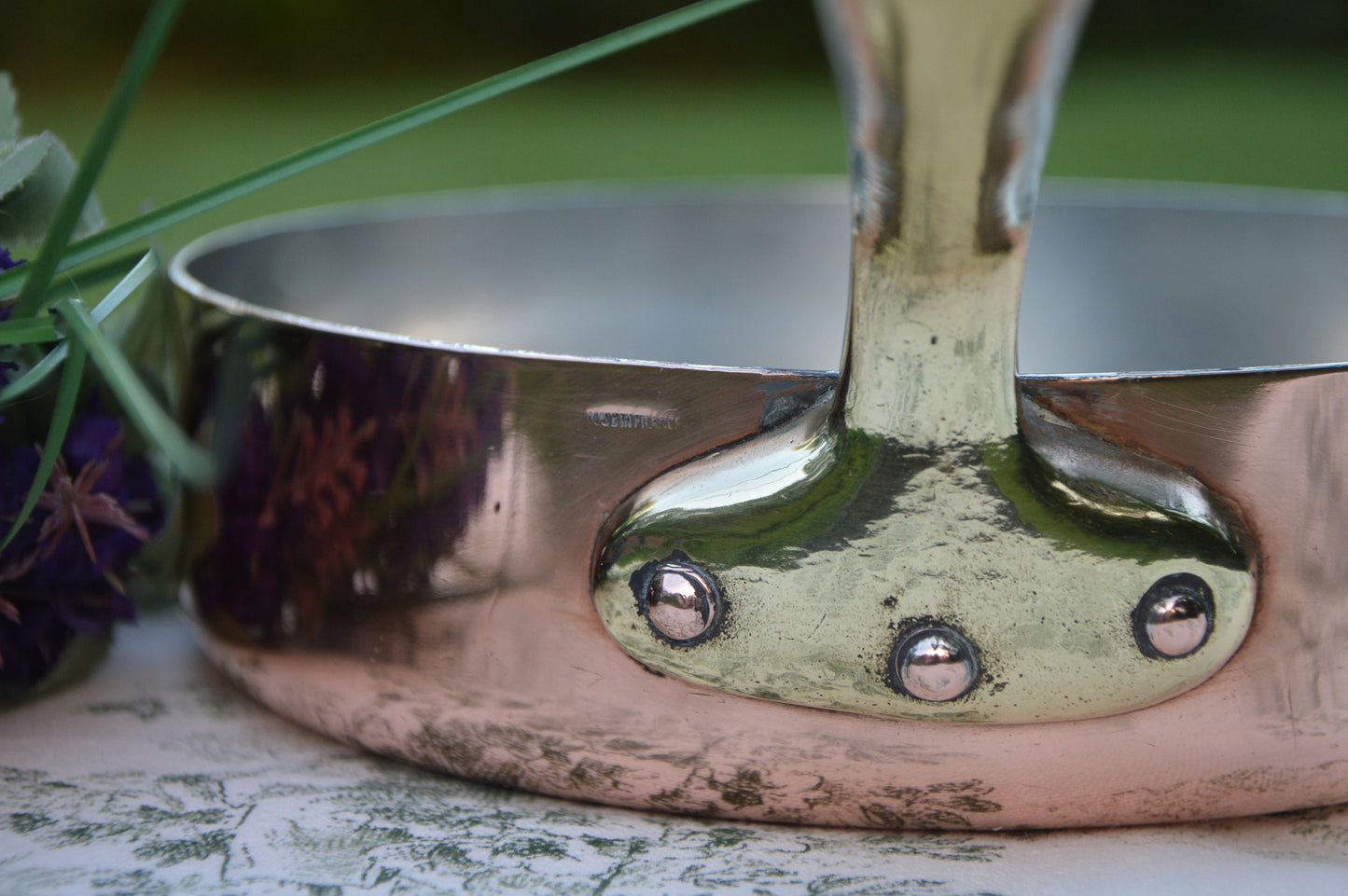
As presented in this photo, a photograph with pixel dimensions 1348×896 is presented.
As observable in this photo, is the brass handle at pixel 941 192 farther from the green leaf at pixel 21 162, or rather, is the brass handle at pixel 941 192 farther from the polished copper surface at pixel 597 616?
the green leaf at pixel 21 162

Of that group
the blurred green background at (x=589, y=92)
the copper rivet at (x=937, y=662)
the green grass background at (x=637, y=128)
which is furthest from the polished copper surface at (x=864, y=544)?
the blurred green background at (x=589, y=92)

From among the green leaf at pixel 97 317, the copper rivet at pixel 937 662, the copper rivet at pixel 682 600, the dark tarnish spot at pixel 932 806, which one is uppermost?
the green leaf at pixel 97 317

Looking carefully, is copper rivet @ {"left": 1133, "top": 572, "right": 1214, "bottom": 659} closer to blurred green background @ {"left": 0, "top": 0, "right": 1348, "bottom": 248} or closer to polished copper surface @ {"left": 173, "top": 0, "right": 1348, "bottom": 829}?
polished copper surface @ {"left": 173, "top": 0, "right": 1348, "bottom": 829}

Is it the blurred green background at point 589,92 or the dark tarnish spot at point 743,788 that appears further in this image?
the blurred green background at point 589,92

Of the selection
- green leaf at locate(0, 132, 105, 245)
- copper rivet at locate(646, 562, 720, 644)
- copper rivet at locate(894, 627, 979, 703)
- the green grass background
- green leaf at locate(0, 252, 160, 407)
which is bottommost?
copper rivet at locate(894, 627, 979, 703)

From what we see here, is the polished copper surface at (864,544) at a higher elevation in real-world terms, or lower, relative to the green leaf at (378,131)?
lower

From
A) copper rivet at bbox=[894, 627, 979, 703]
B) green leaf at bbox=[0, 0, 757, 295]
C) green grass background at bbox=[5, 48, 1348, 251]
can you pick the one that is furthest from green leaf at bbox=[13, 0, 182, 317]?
green grass background at bbox=[5, 48, 1348, 251]
